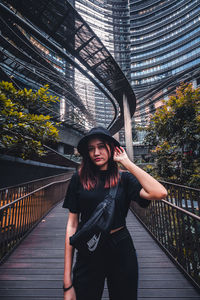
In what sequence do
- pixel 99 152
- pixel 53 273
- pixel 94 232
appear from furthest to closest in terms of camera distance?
pixel 53 273 → pixel 99 152 → pixel 94 232

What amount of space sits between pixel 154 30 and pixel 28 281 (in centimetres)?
6910

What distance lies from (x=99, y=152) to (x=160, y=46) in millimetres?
62787

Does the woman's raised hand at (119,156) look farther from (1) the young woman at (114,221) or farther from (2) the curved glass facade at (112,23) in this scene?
(2) the curved glass facade at (112,23)

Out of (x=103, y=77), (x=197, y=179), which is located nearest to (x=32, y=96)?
(x=197, y=179)

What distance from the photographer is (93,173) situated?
134cm

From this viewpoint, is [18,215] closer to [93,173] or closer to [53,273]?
[53,273]

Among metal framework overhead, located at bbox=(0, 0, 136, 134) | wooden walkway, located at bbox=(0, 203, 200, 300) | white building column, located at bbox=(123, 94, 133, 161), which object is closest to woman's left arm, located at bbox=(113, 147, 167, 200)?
wooden walkway, located at bbox=(0, 203, 200, 300)

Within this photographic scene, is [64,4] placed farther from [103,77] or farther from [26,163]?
[26,163]

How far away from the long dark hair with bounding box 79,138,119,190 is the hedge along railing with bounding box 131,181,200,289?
5.34 ft

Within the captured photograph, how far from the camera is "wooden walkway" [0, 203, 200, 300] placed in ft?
6.84

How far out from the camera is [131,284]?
113 centimetres

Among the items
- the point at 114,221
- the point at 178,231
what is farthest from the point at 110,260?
the point at 178,231

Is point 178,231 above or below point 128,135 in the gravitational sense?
below

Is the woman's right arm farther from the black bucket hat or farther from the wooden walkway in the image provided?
the wooden walkway
